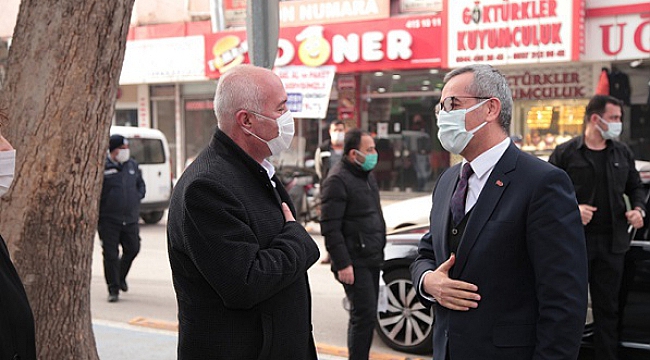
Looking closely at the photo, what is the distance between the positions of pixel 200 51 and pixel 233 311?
17557 mm

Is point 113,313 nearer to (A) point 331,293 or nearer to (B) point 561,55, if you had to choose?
(A) point 331,293

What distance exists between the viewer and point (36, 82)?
12.3ft

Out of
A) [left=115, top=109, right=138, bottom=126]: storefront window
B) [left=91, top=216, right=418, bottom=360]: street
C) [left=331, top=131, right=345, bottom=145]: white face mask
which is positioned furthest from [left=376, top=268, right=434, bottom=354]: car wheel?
[left=115, top=109, right=138, bottom=126]: storefront window

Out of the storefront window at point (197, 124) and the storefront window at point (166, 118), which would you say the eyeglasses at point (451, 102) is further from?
the storefront window at point (166, 118)

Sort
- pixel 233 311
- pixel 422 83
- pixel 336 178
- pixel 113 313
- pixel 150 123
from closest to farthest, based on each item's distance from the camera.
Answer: pixel 233 311 → pixel 336 178 → pixel 113 313 → pixel 422 83 → pixel 150 123

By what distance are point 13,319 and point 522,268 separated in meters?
1.73

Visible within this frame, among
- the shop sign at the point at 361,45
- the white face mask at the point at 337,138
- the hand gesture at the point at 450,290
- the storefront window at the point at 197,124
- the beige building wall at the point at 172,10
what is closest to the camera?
the hand gesture at the point at 450,290

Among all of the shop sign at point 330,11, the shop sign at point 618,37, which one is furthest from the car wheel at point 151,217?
the shop sign at point 618,37

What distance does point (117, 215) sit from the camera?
8219 millimetres

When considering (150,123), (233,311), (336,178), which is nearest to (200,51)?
(150,123)

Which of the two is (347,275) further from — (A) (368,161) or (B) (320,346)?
(B) (320,346)

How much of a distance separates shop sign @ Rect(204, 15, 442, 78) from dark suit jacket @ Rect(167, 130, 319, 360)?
13807 mm

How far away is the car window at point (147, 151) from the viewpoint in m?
14.9

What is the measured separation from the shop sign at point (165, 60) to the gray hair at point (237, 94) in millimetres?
17130
